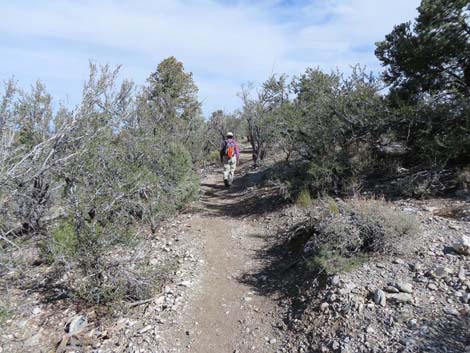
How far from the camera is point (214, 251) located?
6.57m

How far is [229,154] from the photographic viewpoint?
36.4ft

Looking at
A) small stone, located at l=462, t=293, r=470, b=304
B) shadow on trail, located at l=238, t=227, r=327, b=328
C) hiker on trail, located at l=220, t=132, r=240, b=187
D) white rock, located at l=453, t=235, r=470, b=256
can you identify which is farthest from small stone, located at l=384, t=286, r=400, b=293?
hiker on trail, located at l=220, t=132, r=240, b=187

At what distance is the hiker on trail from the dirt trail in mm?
3614

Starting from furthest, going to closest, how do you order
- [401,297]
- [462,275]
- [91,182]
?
[91,182]
[462,275]
[401,297]

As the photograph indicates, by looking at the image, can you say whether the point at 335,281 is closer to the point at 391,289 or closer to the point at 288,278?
the point at 391,289

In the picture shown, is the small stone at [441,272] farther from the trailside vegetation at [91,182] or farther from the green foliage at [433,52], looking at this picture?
the green foliage at [433,52]

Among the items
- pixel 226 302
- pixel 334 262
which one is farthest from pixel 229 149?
pixel 334 262

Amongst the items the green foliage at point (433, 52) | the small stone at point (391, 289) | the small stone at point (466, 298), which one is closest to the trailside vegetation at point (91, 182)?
the small stone at point (391, 289)

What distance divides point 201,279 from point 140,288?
991 mm

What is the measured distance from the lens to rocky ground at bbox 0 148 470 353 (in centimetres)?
360

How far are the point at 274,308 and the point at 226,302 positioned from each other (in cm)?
71

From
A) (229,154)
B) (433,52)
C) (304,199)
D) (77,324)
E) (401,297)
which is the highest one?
(433,52)

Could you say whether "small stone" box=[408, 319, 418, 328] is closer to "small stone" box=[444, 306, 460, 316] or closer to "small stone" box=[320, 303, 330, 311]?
"small stone" box=[444, 306, 460, 316]

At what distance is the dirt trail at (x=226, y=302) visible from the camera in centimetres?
418
